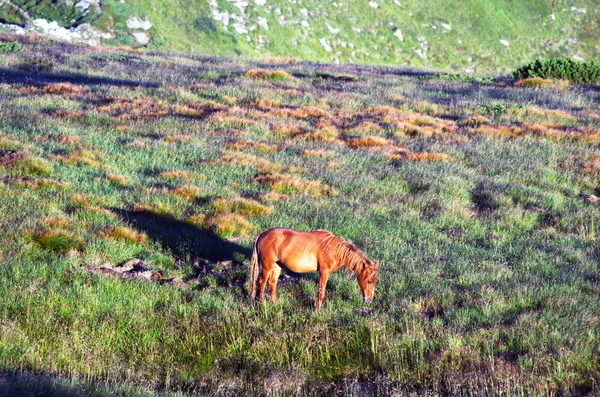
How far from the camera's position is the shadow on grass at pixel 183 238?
10.0 meters

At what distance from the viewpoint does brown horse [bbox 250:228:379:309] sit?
7844 millimetres

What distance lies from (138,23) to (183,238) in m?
45.0

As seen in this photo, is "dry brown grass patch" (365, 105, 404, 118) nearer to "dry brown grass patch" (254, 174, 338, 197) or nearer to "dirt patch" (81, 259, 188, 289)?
"dry brown grass patch" (254, 174, 338, 197)

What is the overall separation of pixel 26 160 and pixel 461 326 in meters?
9.88

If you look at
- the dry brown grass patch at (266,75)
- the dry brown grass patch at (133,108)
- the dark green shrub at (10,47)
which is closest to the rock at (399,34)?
the dry brown grass patch at (266,75)

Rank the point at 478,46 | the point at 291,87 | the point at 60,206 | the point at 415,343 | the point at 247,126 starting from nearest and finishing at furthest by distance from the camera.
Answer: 1. the point at 415,343
2. the point at 60,206
3. the point at 247,126
4. the point at 291,87
5. the point at 478,46

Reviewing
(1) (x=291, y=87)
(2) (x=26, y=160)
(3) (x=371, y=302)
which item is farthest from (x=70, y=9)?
(3) (x=371, y=302)

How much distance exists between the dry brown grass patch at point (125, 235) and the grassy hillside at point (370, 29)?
137 ft

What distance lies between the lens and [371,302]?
327 inches

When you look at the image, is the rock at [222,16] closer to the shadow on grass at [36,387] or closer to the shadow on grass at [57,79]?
the shadow on grass at [57,79]

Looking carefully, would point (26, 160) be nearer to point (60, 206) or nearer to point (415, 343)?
point (60, 206)

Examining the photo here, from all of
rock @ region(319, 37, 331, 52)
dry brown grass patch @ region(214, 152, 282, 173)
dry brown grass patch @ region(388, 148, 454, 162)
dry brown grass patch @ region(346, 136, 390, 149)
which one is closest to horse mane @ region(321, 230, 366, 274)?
dry brown grass patch @ region(214, 152, 282, 173)

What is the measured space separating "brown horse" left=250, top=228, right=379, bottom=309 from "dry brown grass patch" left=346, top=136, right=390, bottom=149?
10.6 metres

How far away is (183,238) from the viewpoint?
413 inches
